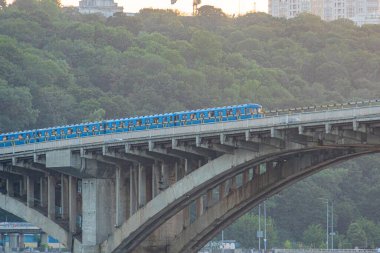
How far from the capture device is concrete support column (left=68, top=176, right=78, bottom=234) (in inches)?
5305

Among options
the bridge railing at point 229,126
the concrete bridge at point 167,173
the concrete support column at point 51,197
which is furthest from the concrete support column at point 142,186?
the concrete support column at point 51,197

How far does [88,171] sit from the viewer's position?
132m

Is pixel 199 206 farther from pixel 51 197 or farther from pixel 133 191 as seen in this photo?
pixel 51 197

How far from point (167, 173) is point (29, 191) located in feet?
57.9

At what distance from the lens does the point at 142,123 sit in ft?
440

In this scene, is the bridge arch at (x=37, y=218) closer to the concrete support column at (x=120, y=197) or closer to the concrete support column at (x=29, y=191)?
the concrete support column at (x=29, y=191)

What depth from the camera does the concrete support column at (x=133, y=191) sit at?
5089 inches

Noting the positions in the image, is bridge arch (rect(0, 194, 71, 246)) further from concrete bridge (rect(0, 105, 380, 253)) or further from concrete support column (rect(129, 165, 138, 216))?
concrete support column (rect(129, 165, 138, 216))

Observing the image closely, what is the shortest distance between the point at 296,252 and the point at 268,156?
75.5 meters

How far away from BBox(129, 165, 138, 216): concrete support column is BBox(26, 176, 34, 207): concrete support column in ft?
39.0

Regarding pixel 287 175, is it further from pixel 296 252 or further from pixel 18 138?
pixel 296 252

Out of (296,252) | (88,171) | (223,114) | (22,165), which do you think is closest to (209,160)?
(223,114)

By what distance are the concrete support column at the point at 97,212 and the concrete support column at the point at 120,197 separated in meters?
1.34

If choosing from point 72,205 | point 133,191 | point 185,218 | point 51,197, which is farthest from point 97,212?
point 185,218
